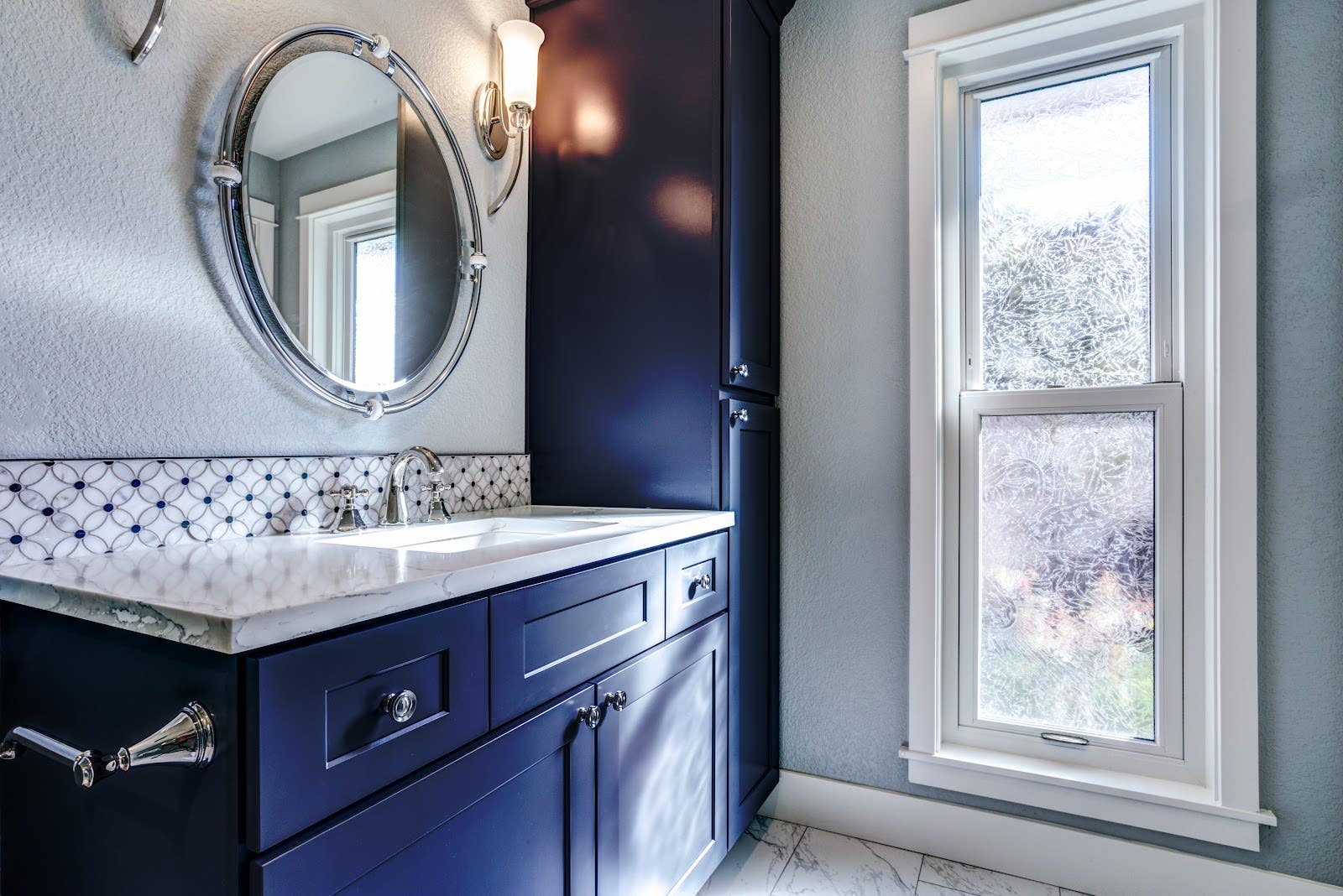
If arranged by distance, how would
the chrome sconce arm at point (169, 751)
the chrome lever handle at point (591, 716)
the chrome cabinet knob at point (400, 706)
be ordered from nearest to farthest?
1. the chrome sconce arm at point (169, 751)
2. the chrome cabinet knob at point (400, 706)
3. the chrome lever handle at point (591, 716)

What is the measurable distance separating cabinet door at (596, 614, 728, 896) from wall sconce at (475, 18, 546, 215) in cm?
114

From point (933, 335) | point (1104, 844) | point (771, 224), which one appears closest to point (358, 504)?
point (771, 224)

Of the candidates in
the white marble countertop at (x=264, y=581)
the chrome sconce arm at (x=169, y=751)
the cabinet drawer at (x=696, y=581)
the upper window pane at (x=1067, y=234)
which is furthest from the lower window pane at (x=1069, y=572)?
the chrome sconce arm at (x=169, y=751)

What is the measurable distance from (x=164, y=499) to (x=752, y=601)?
1.21 metres

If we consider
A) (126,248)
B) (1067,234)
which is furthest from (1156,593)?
(126,248)

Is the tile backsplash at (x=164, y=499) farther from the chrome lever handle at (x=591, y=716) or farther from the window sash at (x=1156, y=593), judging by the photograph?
the window sash at (x=1156, y=593)

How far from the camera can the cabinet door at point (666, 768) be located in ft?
3.62

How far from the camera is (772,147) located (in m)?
1.86

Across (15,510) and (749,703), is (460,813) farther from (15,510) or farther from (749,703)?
(749,703)

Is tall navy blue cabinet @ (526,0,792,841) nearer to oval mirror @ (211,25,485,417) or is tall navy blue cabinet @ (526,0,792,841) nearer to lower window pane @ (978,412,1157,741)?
oval mirror @ (211,25,485,417)

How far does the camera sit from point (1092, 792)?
1.56 meters

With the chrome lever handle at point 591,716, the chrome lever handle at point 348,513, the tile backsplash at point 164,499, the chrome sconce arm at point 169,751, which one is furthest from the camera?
the chrome lever handle at point 348,513

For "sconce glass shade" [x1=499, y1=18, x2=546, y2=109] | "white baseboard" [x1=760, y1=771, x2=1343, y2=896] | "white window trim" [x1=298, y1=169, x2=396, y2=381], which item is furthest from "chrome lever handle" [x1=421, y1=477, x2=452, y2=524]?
"white baseboard" [x1=760, y1=771, x2=1343, y2=896]

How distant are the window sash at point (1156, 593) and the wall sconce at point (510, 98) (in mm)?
1262
